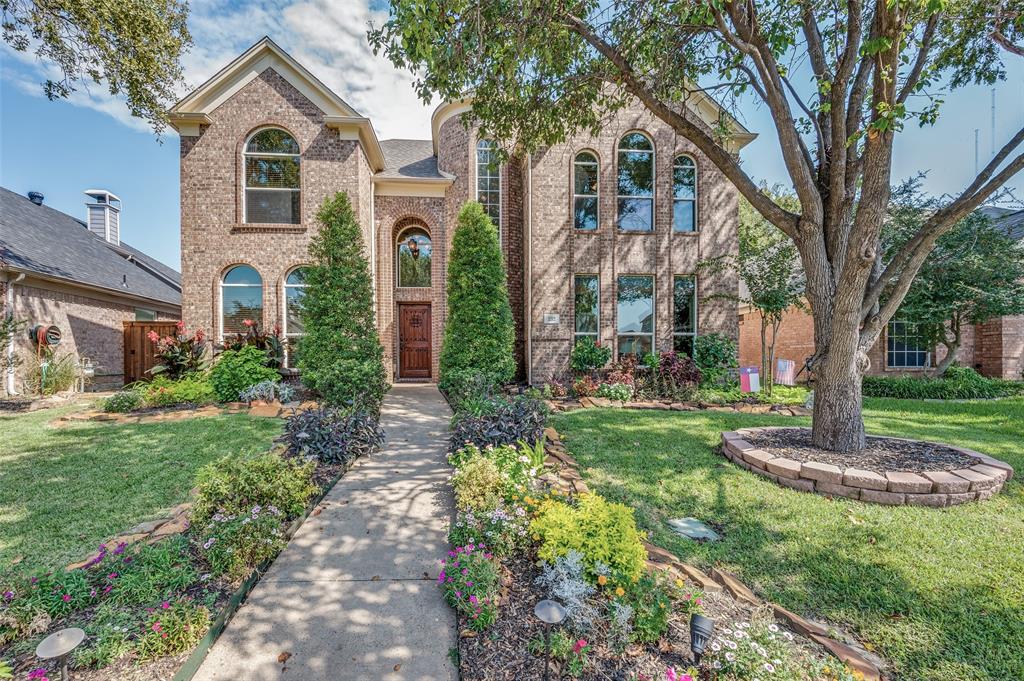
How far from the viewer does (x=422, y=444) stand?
5.41 metres

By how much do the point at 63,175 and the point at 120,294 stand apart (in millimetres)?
5444

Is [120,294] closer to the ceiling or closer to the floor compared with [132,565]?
closer to the ceiling

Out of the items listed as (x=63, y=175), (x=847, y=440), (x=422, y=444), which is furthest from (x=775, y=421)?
(x=63, y=175)

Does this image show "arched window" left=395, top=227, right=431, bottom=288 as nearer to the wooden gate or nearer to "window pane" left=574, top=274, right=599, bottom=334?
"window pane" left=574, top=274, right=599, bottom=334

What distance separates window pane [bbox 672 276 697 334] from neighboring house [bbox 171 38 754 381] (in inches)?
1.1

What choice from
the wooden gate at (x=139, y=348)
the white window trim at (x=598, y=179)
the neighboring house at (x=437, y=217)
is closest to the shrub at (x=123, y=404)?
the neighboring house at (x=437, y=217)

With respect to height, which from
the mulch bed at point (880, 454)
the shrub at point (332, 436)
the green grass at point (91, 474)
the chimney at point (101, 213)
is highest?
the chimney at point (101, 213)

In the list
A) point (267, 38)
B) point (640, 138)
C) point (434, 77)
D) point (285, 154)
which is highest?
point (267, 38)

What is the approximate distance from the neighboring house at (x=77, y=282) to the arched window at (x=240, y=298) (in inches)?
175

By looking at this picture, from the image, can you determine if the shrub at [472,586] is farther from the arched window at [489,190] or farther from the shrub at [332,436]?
the arched window at [489,190]

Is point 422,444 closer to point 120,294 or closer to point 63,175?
point 120,294

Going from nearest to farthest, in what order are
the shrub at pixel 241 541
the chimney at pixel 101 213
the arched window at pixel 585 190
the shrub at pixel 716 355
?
the shrub at pixel 241 541 → the shrub at pixel 716 355 → the arched window at pixel 585 190 → the chimney at pixel 101 213

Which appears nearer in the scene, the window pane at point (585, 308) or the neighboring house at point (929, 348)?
the window pane at point (585, 308)

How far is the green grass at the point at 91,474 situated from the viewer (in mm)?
3176
